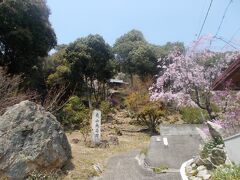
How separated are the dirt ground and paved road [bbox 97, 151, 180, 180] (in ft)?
1.12

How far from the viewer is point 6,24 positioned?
2047cm

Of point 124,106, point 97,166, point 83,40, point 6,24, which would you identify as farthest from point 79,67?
point 97,166

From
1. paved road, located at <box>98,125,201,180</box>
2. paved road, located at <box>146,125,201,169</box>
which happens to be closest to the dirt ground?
paved road, located at <box>98,125,201,180</box>

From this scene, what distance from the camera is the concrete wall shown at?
8.34 meters

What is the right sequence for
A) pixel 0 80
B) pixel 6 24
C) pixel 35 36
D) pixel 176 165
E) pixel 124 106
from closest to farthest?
pixel 176 165 → pixel 0 80 → pixel 6 24 → pixel 35 36 → pixel 124 106

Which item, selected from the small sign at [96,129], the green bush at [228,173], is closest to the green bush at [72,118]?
the small sign at [96,129]

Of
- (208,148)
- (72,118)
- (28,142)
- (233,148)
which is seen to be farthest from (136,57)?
(233,148)

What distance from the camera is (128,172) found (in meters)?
13.4

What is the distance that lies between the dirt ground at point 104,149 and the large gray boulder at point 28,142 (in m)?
0.76

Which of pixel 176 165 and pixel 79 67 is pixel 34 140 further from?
pixel 79 67

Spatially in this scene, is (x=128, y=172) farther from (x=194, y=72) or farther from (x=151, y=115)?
(x=151, y=115)

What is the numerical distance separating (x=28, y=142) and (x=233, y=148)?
20.4ft

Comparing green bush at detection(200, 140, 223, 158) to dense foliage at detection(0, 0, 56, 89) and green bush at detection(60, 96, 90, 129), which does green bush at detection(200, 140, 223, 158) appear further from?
dense foliage at detection(0, 0, 56, 89)

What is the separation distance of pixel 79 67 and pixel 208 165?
17.5m
